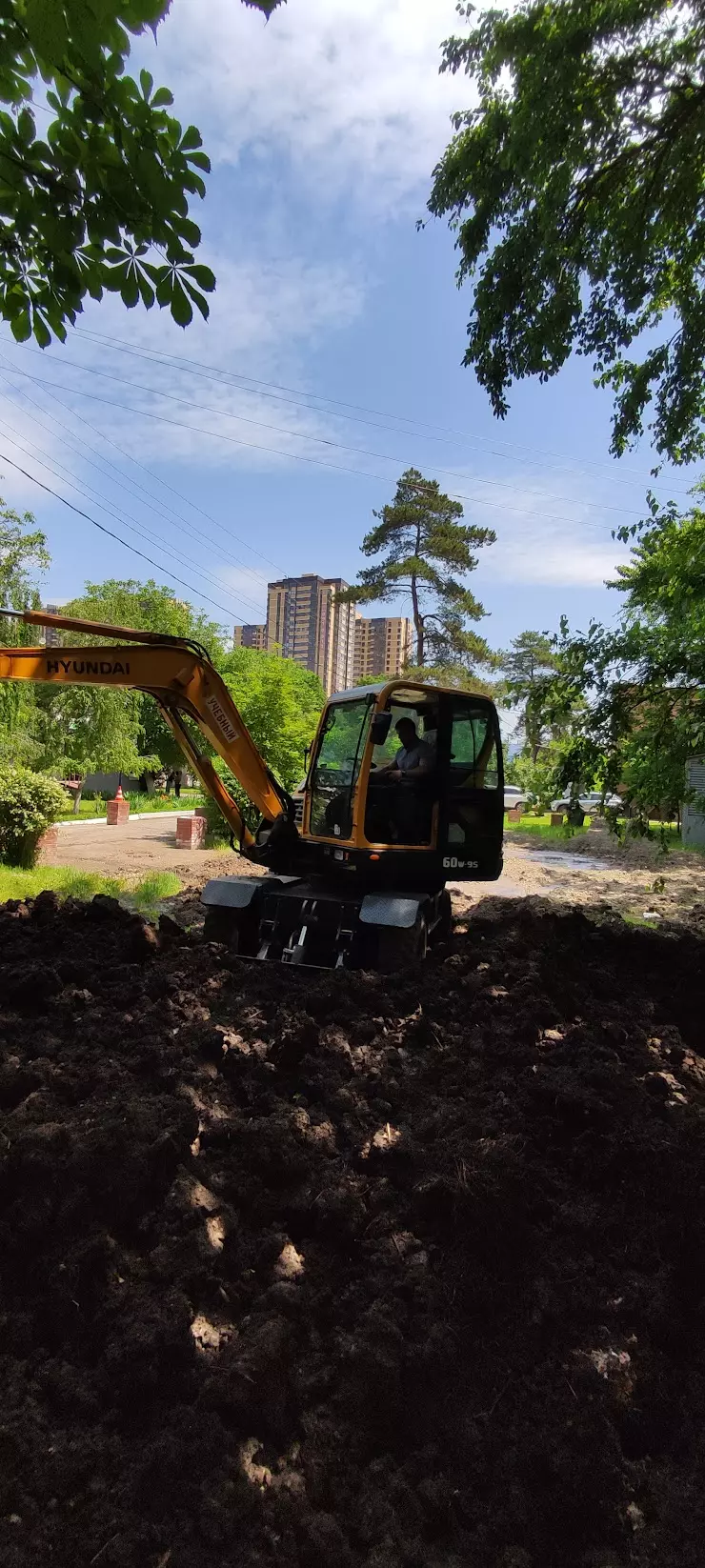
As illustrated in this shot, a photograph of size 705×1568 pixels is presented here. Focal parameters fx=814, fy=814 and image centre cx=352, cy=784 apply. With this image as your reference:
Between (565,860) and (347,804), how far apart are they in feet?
49.6

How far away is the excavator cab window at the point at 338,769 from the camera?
6801mm

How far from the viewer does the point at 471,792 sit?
7188 millimetres

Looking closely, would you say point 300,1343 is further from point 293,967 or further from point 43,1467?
point 293,967

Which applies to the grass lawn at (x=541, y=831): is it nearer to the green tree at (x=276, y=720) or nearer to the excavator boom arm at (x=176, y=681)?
the green tree at (x=276, y=720)

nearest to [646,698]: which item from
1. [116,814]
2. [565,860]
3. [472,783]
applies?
[472,783]

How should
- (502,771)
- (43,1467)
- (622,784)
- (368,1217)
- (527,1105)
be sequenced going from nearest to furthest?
(43,1467)
(368,1217)
(527,1105)
(502,771)
(622,784)

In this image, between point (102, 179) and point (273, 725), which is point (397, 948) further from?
point (273, 725)

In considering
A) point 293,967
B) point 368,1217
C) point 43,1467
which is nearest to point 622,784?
point 293,967

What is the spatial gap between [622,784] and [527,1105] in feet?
21.3

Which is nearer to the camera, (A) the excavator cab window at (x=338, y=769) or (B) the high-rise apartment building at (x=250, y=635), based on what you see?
(A) the excavator cab window at (x=338, y=769)

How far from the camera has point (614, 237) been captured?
719 cm

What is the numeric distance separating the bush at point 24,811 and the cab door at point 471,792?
7442 millimetres

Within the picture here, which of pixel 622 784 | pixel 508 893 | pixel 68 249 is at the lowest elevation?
pixel 508 893

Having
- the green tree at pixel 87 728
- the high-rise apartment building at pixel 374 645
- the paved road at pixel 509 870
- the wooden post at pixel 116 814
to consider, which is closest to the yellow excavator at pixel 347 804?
the paved road at pixel 509 870
